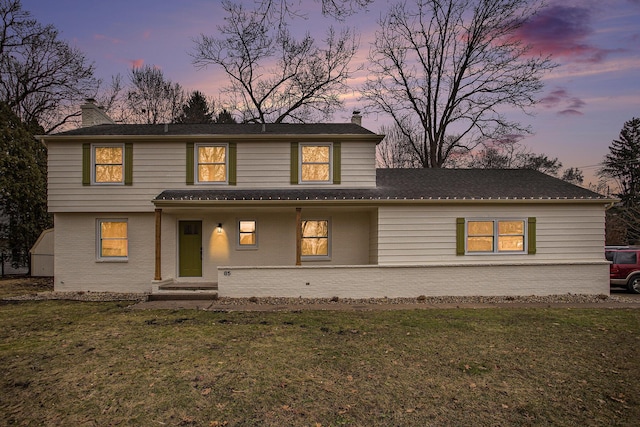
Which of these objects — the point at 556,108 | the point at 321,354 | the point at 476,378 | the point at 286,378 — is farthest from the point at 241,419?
the point at 556,108

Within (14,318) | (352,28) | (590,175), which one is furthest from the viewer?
(590,175)

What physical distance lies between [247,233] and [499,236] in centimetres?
855

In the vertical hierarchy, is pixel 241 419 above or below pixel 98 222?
below

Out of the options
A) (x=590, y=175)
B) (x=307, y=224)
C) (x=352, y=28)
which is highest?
(x=352, y=28)

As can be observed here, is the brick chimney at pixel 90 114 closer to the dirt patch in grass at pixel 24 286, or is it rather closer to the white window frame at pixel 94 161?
the white window frame at pixel 94 161

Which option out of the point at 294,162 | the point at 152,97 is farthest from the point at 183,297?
the point at 152,97

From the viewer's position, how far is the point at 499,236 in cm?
1274

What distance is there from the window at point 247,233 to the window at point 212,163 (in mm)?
1705

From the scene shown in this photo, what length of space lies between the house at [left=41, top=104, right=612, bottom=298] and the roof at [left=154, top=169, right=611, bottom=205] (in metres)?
0.07

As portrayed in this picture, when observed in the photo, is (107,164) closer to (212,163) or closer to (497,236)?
(212,163)

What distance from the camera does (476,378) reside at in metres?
5.34

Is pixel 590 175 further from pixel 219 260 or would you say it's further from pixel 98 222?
pixel 98 222

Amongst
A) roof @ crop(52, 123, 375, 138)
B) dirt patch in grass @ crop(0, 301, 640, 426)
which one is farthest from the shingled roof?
dirt patch in grass @ crop(0, 301, 640, 426)

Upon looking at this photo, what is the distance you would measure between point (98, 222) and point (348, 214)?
28.4 ft
